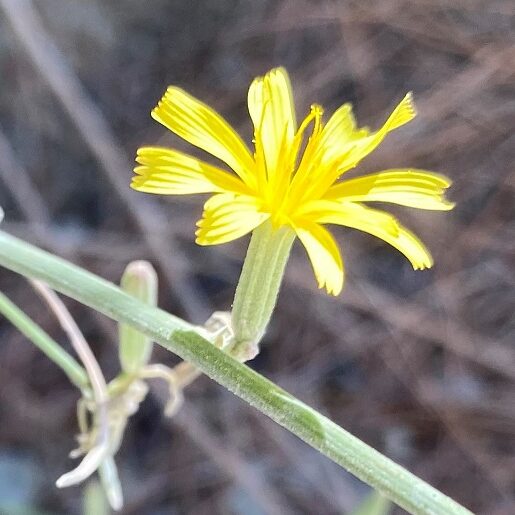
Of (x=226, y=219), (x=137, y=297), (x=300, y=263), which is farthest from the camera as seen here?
(x=300, y=263)

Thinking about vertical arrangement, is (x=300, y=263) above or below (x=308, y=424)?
above

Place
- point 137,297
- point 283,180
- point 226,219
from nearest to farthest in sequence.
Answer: point 226,219
point 283,180
point 137,297

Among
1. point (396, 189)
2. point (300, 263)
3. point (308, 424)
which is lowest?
point (308, 424)

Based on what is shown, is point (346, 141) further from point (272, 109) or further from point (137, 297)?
point (137, 297)

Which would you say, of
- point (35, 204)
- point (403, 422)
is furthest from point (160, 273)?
point (403, 422)

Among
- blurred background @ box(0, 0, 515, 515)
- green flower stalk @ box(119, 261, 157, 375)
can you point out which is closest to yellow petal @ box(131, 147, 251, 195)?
green flower stalk @ box(119, 261, 157, 375)

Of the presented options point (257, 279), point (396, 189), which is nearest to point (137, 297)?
point (257, 279)

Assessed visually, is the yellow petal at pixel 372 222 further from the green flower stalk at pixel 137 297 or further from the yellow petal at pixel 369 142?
the green flower stalk at pixel 137 297

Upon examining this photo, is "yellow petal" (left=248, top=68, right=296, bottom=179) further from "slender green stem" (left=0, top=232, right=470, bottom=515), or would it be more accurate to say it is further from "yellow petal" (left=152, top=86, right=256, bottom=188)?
"slender green stem" (left=0, top=232, right=470, bottom=515)
